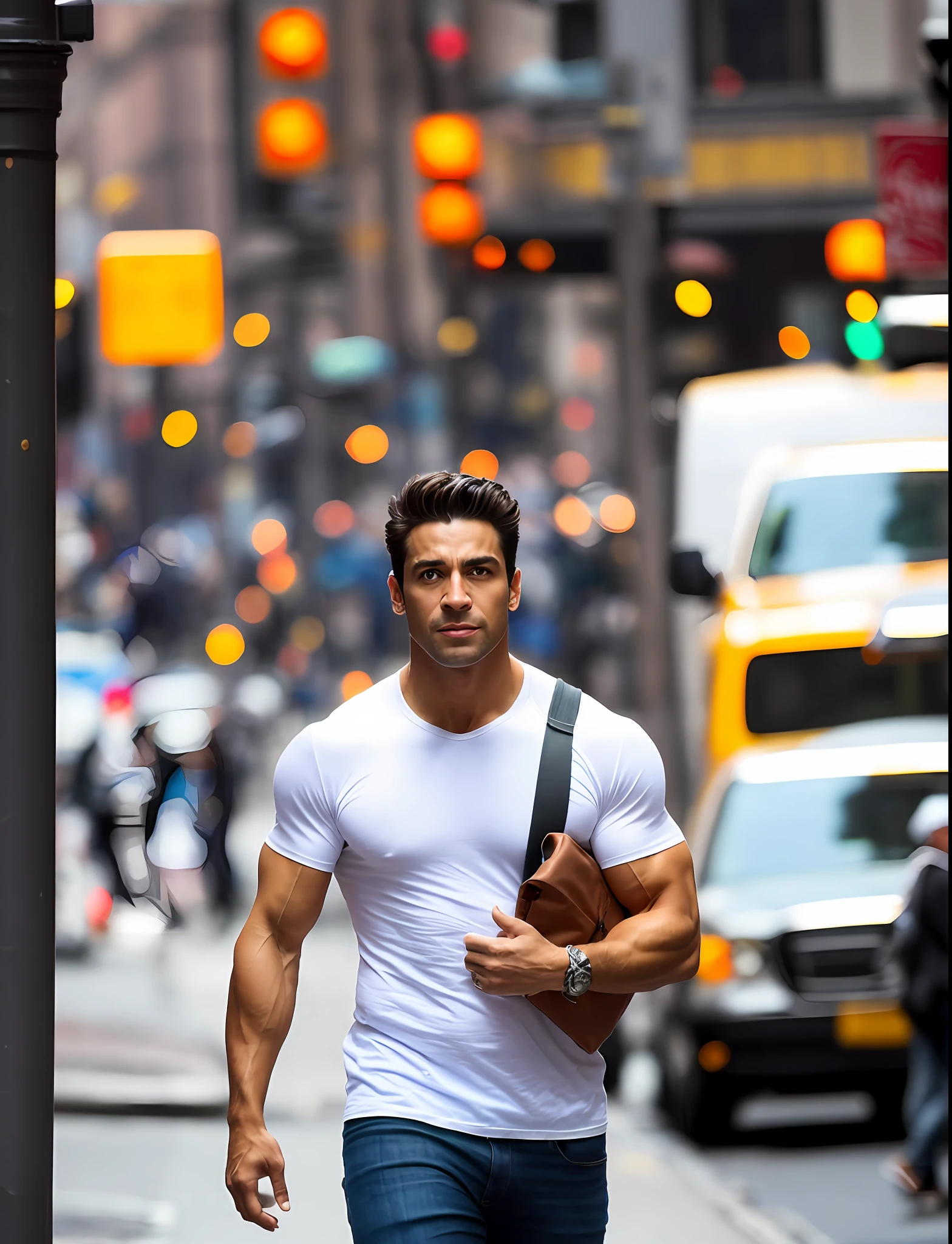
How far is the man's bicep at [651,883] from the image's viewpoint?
158 inches

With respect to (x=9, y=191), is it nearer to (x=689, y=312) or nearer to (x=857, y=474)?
(x=689, y=312)

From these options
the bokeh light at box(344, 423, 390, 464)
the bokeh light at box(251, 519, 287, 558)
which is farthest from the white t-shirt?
the bokeh light at box(344, 423, 390, 464)

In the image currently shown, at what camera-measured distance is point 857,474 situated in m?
14.8

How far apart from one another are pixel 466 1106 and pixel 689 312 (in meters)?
9.05

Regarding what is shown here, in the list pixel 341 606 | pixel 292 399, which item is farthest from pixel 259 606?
pixel 341 606

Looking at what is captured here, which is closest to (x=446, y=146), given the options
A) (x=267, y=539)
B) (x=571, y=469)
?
(x=267, y=539)

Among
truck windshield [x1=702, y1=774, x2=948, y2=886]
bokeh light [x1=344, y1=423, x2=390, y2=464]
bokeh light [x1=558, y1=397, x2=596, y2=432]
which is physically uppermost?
bokeh light [x1=558, y1=397, x2=596, y2=432]

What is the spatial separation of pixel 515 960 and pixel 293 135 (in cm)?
1208

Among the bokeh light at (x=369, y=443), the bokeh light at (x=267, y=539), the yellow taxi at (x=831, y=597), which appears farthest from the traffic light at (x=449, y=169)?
the bokeh light at (x=369, y=443)

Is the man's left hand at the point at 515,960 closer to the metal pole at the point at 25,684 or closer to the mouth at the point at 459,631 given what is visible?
the mouth at the point at 459,631

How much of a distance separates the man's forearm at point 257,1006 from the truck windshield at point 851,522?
409 inches

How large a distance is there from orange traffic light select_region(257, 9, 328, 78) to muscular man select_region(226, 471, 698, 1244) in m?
11.0

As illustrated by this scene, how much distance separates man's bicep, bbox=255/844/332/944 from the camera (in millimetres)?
4070

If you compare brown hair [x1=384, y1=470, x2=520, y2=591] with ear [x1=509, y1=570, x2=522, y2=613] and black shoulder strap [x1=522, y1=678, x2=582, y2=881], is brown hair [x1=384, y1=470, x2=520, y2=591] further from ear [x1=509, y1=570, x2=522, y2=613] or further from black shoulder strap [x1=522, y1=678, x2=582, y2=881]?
black shoulder strap [x1=522, y1=678, x2=582, y2=881]
